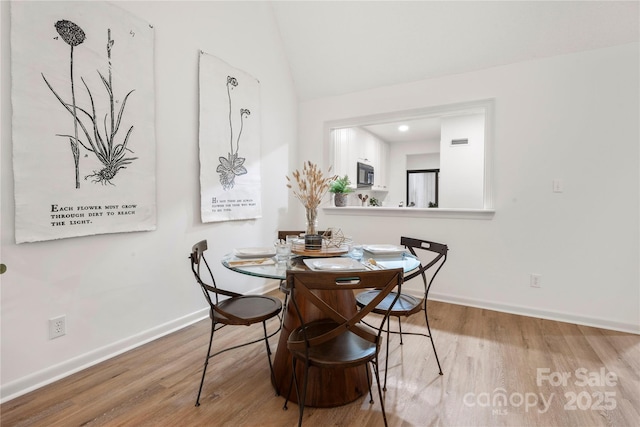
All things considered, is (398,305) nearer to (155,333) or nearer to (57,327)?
(155,333)

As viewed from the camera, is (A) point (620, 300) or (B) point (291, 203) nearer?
(A) point (620, 300)

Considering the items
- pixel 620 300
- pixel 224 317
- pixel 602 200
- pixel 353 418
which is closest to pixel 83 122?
pixel 224 317

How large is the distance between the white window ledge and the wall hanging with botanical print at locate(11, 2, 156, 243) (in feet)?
7.49

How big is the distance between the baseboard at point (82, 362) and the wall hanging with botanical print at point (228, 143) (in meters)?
0.96

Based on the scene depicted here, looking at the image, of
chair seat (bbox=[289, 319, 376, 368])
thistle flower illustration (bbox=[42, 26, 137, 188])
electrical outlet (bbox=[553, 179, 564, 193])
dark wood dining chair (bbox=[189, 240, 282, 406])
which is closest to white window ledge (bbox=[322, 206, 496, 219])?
electrical outlet (bbox=[553, 179, 564, 193])

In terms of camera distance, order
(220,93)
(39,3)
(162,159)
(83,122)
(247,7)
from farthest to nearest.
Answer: (247,7) → (220,93) → (162,159) → (83,122) → (39,3)

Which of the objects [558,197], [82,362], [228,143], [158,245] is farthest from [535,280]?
[82,362]

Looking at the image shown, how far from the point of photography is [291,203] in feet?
13.7

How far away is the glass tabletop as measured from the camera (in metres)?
1.55

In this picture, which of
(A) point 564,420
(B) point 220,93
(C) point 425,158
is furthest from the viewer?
(C) point 425,158

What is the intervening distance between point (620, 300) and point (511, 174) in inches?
54.5

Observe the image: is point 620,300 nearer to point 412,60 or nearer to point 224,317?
point 412,60

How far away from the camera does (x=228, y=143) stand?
3.06 meters

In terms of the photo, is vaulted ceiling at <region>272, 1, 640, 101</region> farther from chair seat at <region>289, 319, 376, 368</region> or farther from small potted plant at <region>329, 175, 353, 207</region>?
chair seat at <region>289, 319, 376, 368</region>
